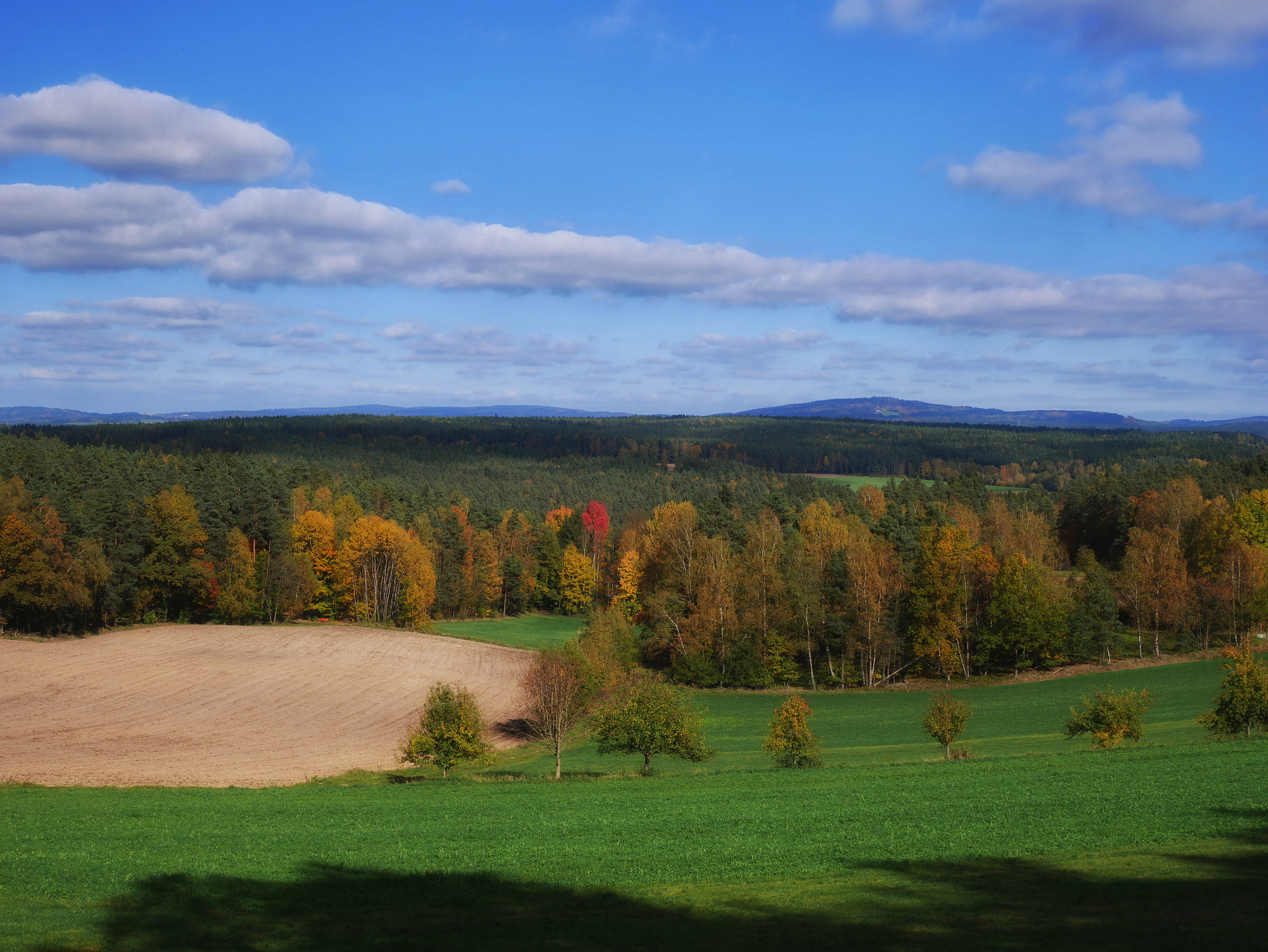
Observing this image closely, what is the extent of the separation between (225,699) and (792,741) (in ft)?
116

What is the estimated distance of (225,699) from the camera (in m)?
50.5

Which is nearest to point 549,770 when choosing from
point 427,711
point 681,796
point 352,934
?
point 427,711

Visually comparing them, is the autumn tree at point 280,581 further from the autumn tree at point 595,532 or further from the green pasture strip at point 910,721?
the green pasture strip at point 910,721

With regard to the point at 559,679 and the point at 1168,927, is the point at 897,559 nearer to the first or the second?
the point at 559,679

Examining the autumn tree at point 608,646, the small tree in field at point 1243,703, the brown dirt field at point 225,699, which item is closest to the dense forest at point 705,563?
the autumn tree at point 608,646

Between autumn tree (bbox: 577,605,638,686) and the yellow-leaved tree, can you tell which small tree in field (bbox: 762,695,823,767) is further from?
the yellow-leaved tree

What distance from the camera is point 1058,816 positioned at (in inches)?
821

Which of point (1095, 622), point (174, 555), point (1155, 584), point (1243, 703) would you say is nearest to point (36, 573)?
point (174, 555)

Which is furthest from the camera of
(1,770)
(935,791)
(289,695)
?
(289,695)

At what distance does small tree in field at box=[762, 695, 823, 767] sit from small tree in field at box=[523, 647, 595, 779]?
9468 mm

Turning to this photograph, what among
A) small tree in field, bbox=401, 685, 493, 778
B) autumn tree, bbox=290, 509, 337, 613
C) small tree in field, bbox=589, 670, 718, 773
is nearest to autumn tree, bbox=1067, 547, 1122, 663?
small tree in field, bbox=589, 670, 718, 773

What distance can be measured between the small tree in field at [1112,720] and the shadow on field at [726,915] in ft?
58.4

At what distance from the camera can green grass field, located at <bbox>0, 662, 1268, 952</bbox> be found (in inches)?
517

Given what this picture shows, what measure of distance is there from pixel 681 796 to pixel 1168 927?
16.6 metres
